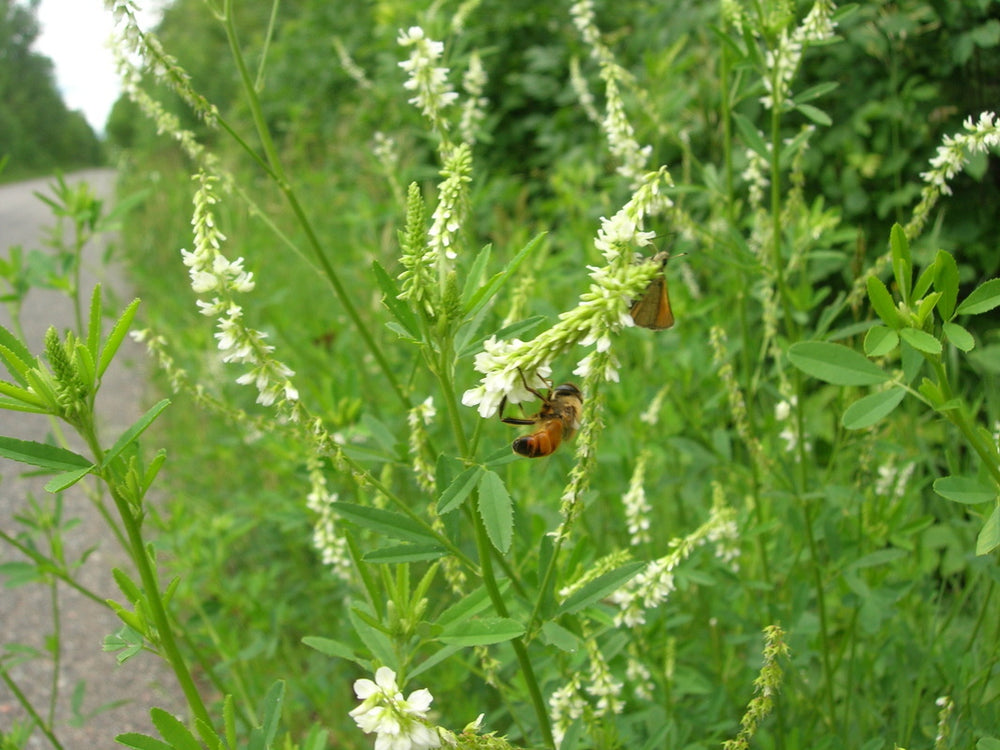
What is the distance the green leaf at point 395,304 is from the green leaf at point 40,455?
408mm

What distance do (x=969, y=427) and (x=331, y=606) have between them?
249 centimetres

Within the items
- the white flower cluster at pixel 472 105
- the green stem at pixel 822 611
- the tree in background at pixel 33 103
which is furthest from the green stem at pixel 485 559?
the tree in background at pixel 33 103

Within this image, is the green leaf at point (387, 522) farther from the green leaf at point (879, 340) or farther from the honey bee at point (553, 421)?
the green leaf at point (879, 340)

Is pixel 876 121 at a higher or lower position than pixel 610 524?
higher

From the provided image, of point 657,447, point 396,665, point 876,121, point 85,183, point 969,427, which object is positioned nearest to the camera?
point 969,427

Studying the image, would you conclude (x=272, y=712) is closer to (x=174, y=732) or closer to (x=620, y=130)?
(x=174, y=732)

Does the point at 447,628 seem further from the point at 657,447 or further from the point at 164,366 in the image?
the point at 657,447

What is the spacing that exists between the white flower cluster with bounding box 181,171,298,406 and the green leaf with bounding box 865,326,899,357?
0.70 metres

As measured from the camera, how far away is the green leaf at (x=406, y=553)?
110 cm

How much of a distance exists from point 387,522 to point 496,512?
0.16 metres

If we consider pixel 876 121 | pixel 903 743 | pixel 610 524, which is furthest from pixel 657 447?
pixel 876 121

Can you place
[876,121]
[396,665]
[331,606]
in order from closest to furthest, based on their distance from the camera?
[396,665] < [331,606] < [876,121]

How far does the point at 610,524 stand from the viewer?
2.62 metres

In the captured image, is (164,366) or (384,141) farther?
(384,141)
